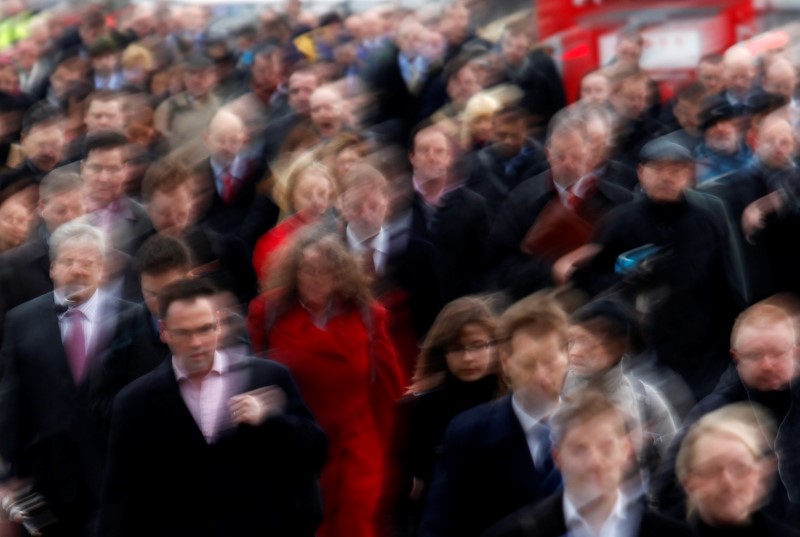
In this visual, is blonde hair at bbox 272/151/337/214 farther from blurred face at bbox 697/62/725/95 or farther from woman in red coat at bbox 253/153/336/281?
blurred face at bbox 697/62/725/95

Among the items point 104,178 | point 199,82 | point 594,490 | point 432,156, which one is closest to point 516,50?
point 199,82

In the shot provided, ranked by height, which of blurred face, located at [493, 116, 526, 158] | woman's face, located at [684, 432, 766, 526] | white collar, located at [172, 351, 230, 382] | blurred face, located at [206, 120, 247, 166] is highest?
white collar, located at [172, 351, 230, 382]

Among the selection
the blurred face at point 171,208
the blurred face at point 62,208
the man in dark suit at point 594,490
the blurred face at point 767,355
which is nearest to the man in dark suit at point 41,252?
the blurred face at point 62,208

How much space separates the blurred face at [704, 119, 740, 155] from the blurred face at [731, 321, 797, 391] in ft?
13.3

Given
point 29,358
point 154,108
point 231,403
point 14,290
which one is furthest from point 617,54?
point 231,403

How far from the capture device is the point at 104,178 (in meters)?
11.1

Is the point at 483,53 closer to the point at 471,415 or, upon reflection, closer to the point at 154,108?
the point at 154,108

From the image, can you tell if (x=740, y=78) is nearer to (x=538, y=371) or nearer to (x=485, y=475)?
(x=538, y=371)

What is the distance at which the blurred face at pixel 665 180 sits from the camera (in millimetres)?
10609

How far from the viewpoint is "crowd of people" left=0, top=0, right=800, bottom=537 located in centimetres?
750

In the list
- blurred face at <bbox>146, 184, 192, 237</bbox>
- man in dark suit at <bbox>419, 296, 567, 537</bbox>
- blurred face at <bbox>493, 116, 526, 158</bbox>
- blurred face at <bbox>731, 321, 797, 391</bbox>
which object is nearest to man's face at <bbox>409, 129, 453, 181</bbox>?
blurred face at <bbox>493, 116, 526, 158</bbox>

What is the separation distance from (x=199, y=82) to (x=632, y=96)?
325 centimetres

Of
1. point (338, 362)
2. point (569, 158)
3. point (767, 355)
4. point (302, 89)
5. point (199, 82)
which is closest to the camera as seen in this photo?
point (767, 355)

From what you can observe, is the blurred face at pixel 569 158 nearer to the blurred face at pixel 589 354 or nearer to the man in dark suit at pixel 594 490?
the blurred face at pixel 589 354
